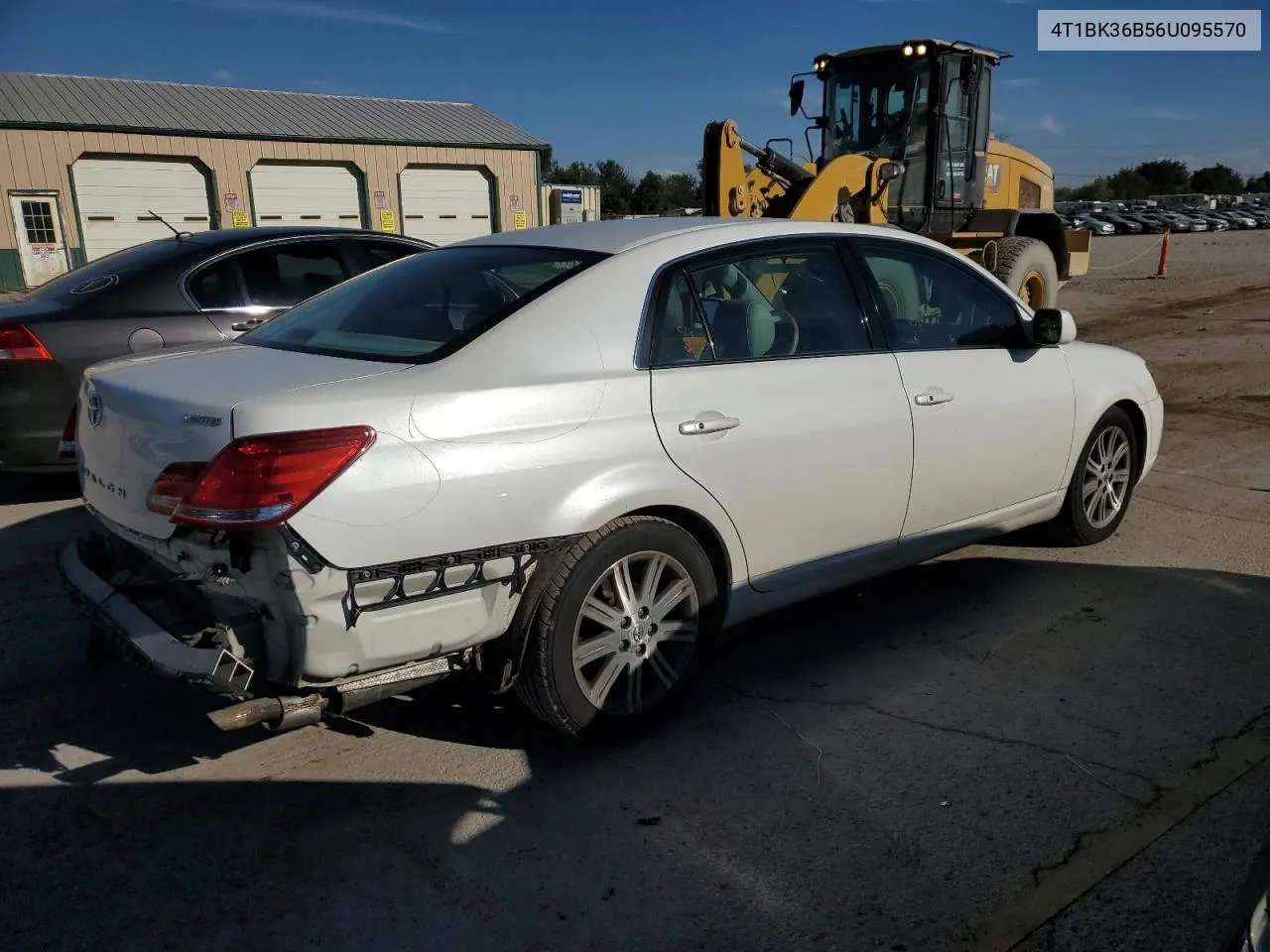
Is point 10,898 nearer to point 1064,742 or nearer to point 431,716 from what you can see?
point 431,716

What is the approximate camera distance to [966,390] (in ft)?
13.6

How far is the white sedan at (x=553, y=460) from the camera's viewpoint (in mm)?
2652

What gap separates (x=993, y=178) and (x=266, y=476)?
1187 centimetres

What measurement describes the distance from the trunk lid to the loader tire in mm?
9547

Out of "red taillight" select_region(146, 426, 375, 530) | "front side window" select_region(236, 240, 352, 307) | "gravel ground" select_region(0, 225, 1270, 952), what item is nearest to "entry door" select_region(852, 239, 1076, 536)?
"gravel ground" select_region(0, 225, 1270, 952)

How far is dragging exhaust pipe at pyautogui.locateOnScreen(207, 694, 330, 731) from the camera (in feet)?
8.65

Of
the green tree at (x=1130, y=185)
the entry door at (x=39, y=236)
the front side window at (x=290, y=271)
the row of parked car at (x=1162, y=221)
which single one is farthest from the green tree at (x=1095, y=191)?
the front side window at (x=290, y=271)

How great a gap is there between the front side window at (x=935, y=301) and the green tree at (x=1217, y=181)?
123503 millimetres

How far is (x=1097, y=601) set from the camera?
4.46 metres

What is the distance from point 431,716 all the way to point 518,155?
1360 inches

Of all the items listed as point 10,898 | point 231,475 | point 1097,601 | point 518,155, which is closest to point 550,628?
point 231,475

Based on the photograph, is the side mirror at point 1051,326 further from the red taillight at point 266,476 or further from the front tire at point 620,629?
the red taillight at point 266,476

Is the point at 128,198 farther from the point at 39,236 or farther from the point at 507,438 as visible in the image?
the point at 507,438

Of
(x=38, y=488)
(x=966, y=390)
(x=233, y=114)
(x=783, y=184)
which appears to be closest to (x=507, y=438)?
(x=966, y=390)
